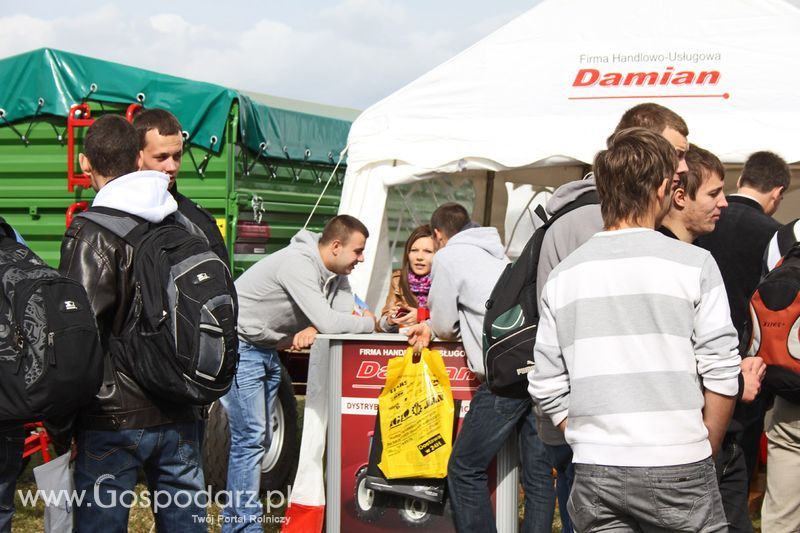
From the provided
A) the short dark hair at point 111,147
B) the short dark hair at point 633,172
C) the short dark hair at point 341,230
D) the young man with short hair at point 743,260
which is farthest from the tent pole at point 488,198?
the short dark hair at point 633,172

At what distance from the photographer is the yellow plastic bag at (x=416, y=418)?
4.51 meters

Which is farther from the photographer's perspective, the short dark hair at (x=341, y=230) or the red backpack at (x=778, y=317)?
the short dark hair at (x=341, y=230)

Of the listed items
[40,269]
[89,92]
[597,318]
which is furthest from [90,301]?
[89,92]

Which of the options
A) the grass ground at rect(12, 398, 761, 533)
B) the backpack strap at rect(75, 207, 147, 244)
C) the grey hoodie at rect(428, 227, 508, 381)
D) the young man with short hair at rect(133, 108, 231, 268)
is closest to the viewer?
the backpack strap at rect(75, 207, 147, 244)

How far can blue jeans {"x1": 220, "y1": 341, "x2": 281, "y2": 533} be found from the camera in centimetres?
491

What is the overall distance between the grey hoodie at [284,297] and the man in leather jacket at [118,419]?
168cm

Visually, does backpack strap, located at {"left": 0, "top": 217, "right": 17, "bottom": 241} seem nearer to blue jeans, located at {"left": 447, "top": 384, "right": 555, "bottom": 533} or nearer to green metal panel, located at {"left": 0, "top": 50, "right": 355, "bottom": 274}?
blue jeans, located at {"left": 447, "top": 384, "right": 555, "bottom": 533}

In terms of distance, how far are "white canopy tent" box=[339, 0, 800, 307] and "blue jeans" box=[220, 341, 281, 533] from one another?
2703 millimetres

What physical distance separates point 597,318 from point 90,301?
160cm

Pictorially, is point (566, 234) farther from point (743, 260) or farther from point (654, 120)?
point (743, 260)

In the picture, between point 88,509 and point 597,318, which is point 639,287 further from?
point 88,509

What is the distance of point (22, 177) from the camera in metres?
7.33

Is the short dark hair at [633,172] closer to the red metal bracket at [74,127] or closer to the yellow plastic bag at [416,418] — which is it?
the yellow plastic bag at [416,418]

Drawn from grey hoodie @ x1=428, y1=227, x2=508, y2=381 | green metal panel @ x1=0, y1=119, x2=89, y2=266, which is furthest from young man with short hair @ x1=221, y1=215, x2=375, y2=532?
green metal panel @ x1=0, y1=119, x2=89, y2=266
